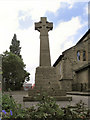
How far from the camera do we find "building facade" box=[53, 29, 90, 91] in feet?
69.1

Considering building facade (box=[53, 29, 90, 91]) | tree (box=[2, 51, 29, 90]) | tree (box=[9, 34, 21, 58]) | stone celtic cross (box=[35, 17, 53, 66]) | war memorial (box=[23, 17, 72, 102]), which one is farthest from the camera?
tree (box=[9, 34, 21, 58])

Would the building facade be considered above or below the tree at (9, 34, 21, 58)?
below

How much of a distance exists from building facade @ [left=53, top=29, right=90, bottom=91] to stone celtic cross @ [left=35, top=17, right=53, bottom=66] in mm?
11748

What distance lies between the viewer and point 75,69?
953 inches

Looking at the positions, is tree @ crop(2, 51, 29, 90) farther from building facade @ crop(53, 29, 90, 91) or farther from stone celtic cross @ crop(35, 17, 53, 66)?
stone celtic cross @ crop(35, 17, 53, 66)

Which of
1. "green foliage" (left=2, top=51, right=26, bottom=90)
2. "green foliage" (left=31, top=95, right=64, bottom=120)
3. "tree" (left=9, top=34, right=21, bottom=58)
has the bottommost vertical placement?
"green foliage" (left=31, top=95, right=64, bottom=120)

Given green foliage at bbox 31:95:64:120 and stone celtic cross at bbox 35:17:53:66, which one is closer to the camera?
green foliage at bbox 31:95:64:120

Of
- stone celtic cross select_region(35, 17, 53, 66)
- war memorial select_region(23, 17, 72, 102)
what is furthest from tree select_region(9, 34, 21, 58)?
war memorial select_region(23, 17, 72, 102)

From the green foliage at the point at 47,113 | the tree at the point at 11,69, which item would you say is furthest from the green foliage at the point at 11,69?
the green foliage at the point at 47,113

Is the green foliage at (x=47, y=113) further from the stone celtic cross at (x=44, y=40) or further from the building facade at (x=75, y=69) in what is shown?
the building facade at (x=75, y=69)

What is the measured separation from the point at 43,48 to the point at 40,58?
28.5 inches

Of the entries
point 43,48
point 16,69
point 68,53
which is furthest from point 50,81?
point 16,69

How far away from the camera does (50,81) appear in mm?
8609

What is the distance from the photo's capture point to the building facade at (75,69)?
2107 centimetres
